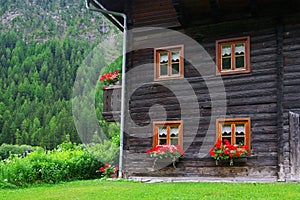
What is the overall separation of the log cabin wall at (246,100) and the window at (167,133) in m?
0.20

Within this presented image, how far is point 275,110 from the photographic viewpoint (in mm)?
12938

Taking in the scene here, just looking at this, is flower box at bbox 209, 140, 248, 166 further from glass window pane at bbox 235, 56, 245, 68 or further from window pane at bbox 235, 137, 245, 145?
glass window pane at bbox 235, 56, 245, 68

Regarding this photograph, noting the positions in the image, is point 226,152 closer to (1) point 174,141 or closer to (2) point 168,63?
(1) point 174,141

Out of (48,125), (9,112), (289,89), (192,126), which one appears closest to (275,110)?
(289,89)

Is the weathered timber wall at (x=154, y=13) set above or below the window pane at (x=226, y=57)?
above

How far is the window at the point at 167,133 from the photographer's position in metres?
14.3

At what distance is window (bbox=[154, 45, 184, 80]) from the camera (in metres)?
14.6

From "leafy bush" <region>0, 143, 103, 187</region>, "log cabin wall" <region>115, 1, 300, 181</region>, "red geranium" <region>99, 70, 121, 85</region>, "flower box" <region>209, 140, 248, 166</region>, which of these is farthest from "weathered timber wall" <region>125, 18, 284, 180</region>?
"leafy bush" <region>0, 143, 103, 187</region>

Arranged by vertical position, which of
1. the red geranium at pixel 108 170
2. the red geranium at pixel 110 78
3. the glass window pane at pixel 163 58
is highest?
the glass window pane at pixel 163 58

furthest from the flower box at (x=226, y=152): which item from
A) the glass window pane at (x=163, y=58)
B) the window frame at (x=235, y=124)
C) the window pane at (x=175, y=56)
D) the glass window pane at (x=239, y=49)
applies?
the glass window pane at (x=163, y=58)

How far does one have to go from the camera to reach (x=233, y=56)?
13.8 meters

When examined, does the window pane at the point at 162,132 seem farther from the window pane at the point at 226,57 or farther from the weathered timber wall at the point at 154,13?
the weathered timber wall at the point at 154,13

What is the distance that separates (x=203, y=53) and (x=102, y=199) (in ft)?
21.5

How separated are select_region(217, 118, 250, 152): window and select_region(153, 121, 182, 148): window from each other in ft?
4.38
